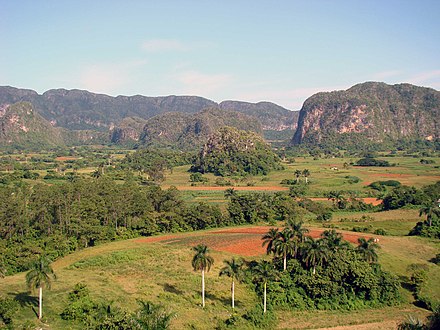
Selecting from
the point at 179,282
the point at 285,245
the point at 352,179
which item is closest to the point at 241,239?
the point at 285,245

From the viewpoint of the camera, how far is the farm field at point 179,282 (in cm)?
3888

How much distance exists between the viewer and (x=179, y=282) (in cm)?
4562

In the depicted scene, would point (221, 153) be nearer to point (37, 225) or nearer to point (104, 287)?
point (37, 225)

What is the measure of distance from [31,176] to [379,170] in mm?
108132

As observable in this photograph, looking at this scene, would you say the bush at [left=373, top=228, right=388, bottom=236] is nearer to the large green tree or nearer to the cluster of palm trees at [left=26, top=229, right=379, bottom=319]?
the cluster of palm trees at [left=26, top=229, right=379, bottom=319]

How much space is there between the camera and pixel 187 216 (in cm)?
7400

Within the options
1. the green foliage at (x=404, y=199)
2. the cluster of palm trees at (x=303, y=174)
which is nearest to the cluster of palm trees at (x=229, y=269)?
the green foliage at (x=404, y=199)

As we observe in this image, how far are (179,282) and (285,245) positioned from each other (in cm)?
1157

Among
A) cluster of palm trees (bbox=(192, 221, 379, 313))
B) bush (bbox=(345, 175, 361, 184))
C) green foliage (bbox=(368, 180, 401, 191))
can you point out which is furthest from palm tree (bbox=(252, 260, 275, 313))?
bush (bbox=(345, 175, 361, 184))

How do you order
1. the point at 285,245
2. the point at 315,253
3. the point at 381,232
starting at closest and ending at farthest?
1. the point at 315,253
2. the point at 285,245
3. the point at 381,232

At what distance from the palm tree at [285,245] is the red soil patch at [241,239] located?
8832 mm

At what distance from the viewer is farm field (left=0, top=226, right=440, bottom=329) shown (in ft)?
128

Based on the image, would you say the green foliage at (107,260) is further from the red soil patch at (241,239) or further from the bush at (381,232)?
the bush at (381,232)

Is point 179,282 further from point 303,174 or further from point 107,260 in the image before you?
point 303,174
